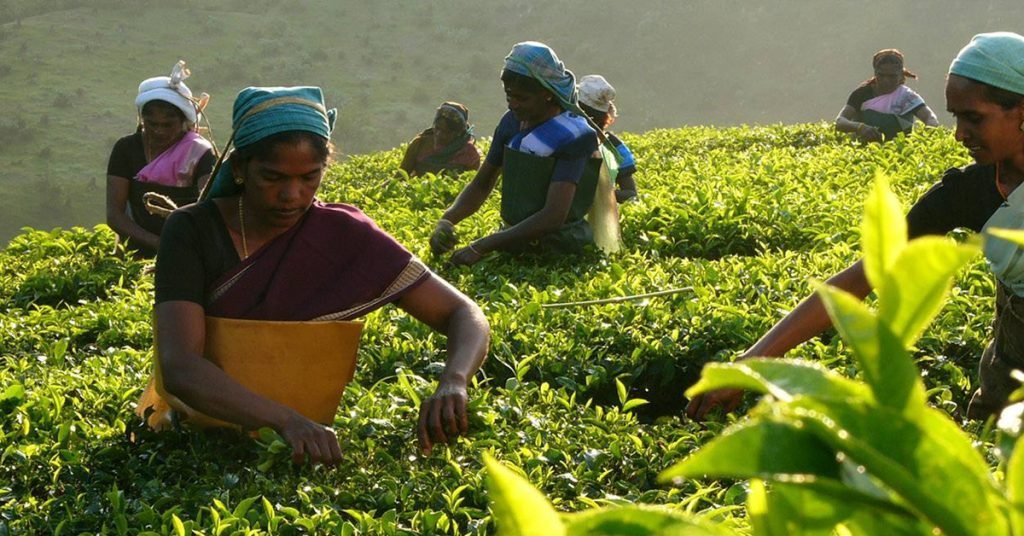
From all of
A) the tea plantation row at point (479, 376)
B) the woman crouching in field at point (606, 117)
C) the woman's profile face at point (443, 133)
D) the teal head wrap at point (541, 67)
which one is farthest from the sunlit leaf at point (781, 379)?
the woman's profile face at point (443, 133)

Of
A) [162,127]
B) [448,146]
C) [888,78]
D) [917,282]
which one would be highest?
[917,282]

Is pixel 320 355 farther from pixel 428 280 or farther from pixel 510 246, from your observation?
pixel 510 246

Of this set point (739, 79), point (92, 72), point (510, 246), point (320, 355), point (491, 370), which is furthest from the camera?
point (739, 79)

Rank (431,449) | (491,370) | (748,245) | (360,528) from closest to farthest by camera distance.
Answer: (360,528) < (431,449) < (491,370) < (748,245)

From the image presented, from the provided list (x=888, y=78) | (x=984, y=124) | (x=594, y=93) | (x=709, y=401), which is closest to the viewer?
(x=709, y=401)

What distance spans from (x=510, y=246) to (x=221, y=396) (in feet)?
10.3

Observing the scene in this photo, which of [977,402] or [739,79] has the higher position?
[977,402]

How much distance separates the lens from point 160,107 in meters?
7.15

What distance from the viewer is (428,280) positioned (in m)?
3.82

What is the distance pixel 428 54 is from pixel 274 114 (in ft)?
174

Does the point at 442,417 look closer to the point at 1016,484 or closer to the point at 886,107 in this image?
the point at 1016,484

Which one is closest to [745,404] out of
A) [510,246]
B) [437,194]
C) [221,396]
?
[221,396]

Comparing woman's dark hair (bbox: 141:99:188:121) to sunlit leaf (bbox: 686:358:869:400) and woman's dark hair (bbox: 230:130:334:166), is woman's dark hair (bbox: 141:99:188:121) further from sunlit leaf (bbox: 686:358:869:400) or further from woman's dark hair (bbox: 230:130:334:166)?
sunlit leaf (bbox: 686:358:869:400)

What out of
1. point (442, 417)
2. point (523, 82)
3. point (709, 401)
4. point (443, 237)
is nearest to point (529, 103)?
point (523, 82)
